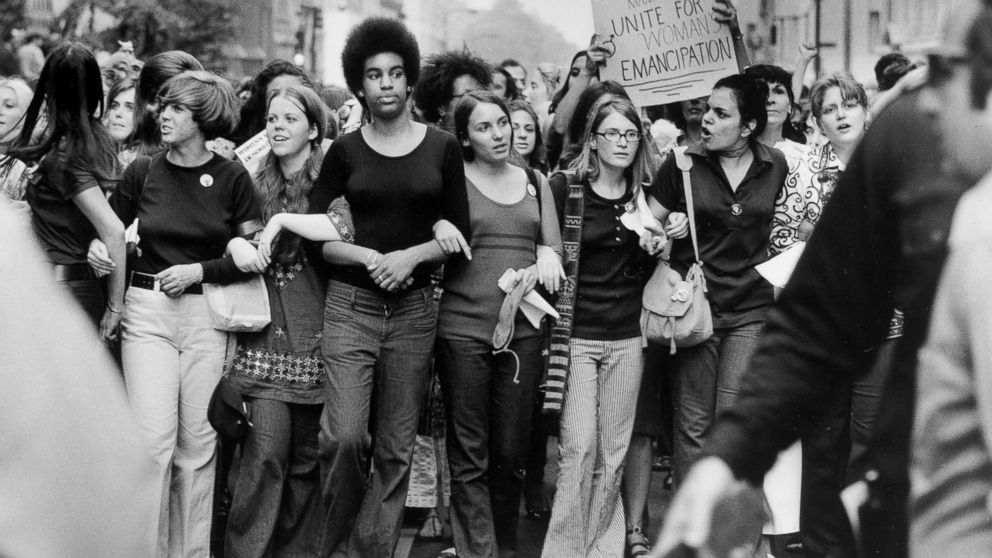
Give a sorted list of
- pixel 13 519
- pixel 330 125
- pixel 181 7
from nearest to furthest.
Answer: pixel 13 519 < pixel 330 125 < pixel 181 7

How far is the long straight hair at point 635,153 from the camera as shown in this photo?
711 cm

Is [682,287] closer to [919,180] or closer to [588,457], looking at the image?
[588,457]

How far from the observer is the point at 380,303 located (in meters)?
6.55

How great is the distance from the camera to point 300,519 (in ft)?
22.6

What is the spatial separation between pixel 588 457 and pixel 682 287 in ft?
2.89

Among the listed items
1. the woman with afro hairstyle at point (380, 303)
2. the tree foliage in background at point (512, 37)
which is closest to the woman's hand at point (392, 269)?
the woman with afro hairstyle at point (380, 303)

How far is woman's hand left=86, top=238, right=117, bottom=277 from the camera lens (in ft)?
20.9

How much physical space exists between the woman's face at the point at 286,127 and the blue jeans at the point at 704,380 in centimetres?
201

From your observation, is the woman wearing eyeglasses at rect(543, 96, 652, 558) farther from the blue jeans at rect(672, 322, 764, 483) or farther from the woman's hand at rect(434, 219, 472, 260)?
the woman's hand at rect(434, 219, 472, 260)

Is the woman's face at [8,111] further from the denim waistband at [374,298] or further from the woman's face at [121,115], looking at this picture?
the denim waistband at [374,298]

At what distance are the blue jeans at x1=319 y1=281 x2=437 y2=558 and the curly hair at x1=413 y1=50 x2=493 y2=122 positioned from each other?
2.17 meters

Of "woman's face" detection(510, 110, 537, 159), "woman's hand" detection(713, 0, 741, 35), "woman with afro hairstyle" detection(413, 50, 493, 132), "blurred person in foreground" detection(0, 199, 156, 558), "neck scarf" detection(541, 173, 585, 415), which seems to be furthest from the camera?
"woman's face" detection(510, 110, 537, 159)

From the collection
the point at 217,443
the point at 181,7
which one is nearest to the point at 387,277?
the point at 217,443

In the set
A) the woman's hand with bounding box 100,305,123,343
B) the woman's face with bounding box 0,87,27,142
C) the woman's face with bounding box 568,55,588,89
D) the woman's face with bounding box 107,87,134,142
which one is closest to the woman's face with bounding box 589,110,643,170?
the woman's hand with bounding box 100,305,123,343
